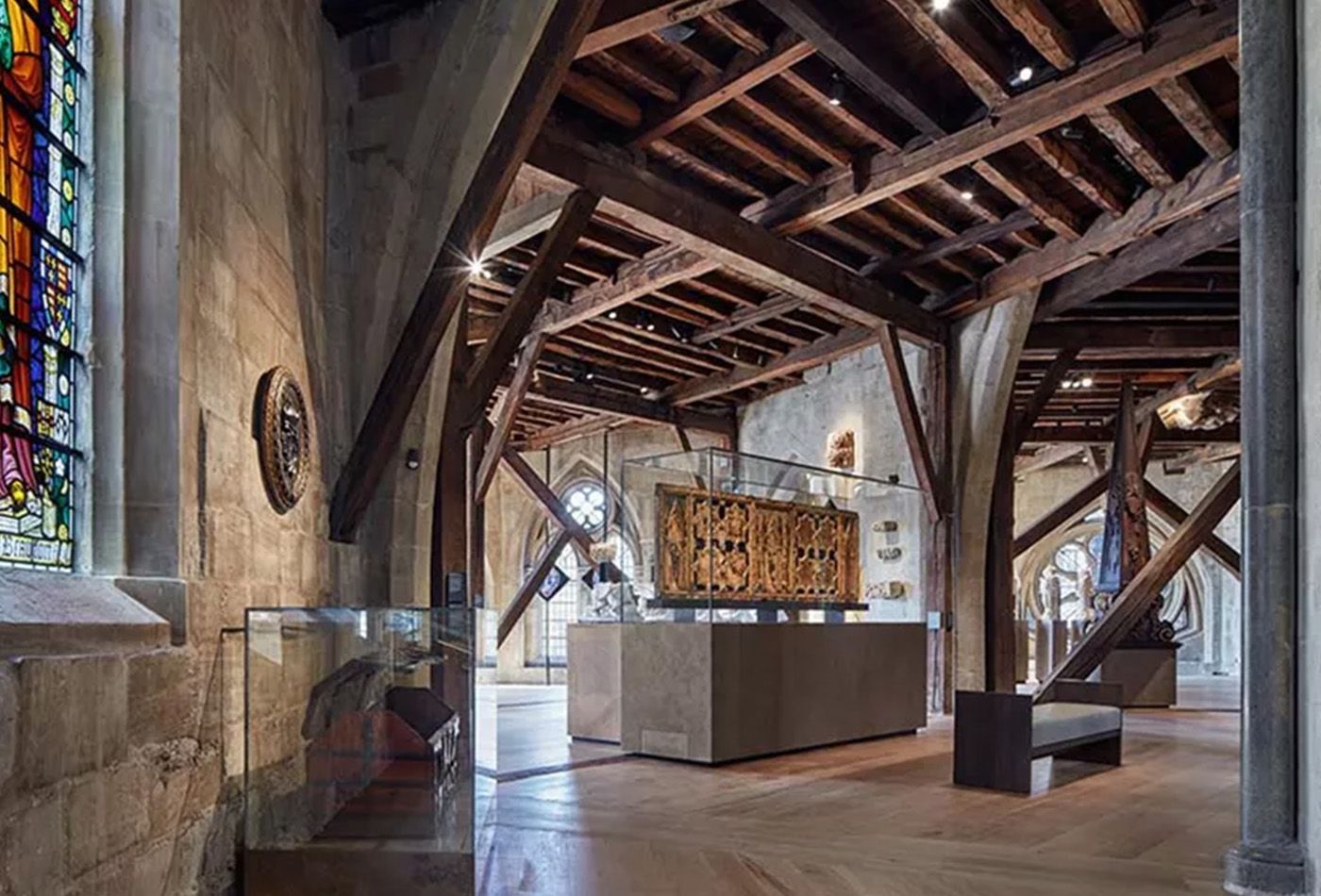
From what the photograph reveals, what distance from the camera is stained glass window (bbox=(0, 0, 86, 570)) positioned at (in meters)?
2.57

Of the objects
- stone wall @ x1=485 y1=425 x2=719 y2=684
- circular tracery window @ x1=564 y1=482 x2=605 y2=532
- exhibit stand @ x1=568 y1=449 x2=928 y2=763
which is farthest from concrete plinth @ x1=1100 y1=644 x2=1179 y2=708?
circular tracery window @ x1=564 y1=482 x2=605 y2=532

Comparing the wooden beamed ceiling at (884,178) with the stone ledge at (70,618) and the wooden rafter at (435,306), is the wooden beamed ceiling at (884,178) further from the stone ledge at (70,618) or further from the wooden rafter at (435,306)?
the stone ledge at (70,618)

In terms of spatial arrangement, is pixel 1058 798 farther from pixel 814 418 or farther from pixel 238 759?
pixel 814 418

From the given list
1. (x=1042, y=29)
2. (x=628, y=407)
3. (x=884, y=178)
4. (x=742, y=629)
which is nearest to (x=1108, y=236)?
(x=884, y=178)

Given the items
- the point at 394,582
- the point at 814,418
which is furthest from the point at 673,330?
the point at 394,582

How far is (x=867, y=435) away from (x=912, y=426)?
1.54m

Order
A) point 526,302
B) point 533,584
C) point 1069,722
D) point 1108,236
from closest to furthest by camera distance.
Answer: point 1069,722 < point 526,302 < point 1108,236 < point 533,584

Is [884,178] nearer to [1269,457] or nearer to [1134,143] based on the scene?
[1134,143]

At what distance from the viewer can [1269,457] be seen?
357 cm

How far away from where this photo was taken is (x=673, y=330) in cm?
1146

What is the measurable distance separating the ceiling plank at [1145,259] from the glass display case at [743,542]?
8.49ft

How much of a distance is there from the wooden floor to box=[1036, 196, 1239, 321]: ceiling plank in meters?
4.00

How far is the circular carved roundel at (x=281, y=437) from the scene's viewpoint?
3990 millimetres

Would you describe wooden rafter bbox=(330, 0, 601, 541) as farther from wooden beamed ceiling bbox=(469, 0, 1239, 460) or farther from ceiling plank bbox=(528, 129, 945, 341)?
ceiling plank bbox=(528, 129, 945, 341)
